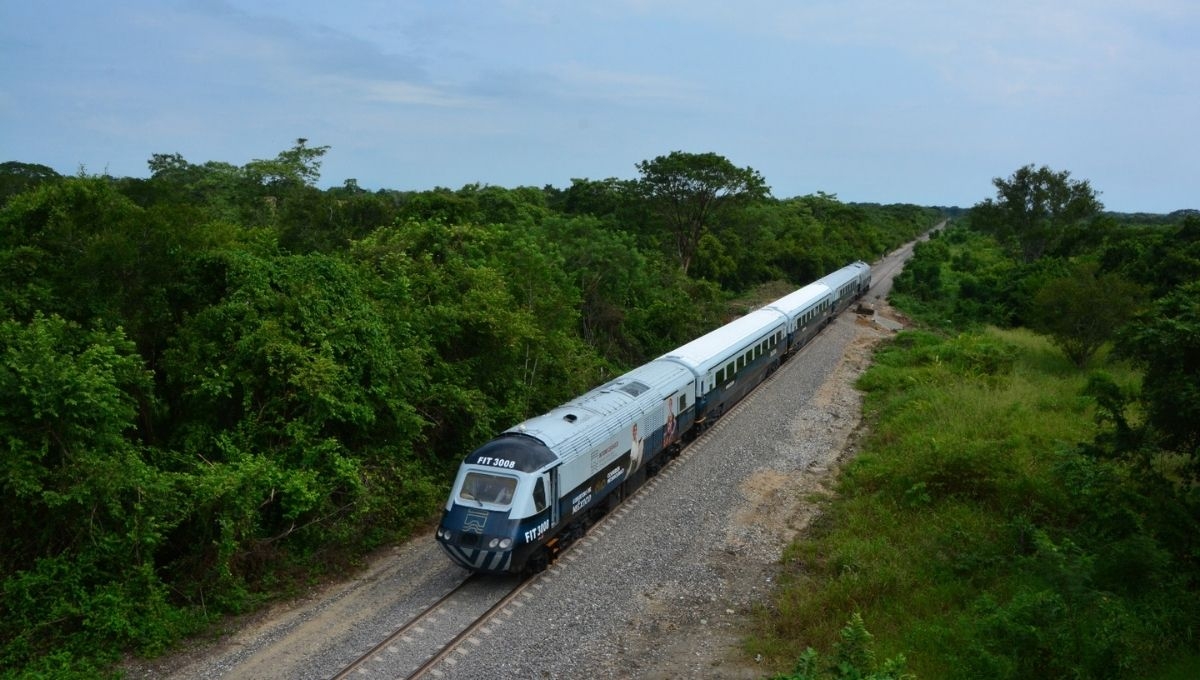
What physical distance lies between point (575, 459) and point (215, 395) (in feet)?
23.1

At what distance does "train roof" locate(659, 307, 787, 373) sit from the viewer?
22609 millimetres

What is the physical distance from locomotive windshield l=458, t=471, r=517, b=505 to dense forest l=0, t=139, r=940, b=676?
7.99 ft

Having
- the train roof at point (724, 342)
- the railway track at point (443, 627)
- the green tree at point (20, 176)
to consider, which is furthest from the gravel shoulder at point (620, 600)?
the green tree at point (20, 176)

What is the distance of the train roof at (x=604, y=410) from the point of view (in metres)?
14.9

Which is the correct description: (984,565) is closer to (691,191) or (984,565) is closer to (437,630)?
(437,630)

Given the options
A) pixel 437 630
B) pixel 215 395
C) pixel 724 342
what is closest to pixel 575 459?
pixel 437 630

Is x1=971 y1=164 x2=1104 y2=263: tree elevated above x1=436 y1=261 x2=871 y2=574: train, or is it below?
above

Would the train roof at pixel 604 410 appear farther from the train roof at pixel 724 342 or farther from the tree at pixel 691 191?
the tree at pixel 691 191

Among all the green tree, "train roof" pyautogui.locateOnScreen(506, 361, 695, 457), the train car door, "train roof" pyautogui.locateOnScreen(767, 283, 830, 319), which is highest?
the green tree

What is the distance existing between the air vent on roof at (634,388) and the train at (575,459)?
30 mm

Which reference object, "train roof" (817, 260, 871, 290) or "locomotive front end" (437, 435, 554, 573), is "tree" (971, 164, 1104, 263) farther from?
"locomotive front end" (437, 435, 554, 573)

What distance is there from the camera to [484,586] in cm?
1380

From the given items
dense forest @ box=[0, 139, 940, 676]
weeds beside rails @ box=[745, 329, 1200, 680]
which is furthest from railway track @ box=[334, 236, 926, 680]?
weeds beside rails @ box=[745, 329, 1200, 680]

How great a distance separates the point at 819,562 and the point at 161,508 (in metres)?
11.8
